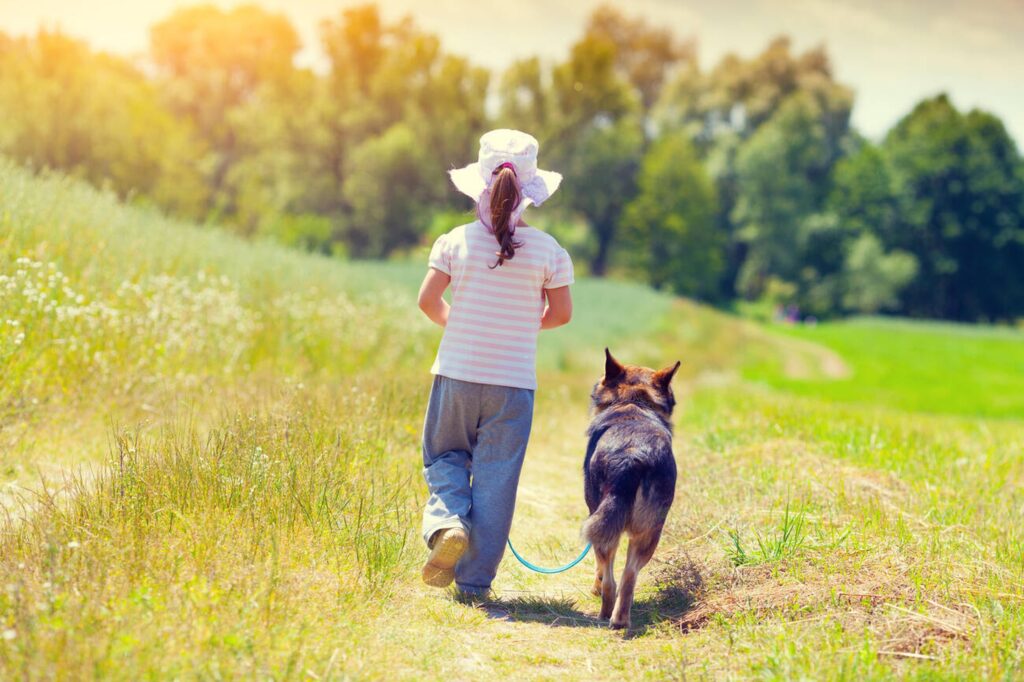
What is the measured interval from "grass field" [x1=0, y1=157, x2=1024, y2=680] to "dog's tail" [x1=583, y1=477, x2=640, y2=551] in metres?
0.50

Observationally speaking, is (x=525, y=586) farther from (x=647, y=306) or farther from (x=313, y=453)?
(x=647, y=306)

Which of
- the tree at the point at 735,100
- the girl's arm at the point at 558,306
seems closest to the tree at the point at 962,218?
the tree at the point at 735,100

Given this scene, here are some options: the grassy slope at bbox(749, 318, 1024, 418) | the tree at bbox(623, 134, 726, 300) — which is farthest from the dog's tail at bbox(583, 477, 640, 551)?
the tree at bbox(623, 134, 726, 300)

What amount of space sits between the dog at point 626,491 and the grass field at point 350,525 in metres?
0.27

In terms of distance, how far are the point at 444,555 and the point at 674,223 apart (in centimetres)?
5198

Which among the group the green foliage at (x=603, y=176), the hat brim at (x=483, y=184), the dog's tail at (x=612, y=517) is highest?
the green foliage at (x=603, y=176)

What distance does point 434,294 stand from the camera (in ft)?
16.6

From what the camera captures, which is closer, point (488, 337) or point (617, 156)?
point (488, 337)

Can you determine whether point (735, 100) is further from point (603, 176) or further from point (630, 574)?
point (630, 574)

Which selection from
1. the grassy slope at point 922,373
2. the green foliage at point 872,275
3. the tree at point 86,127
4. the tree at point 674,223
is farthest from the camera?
the green foliage at point 872,275

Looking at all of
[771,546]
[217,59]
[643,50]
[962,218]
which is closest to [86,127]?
[771,546]

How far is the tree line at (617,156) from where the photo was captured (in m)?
48.8

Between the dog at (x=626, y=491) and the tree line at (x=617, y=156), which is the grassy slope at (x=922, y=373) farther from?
the dog at (x=626, y=491)

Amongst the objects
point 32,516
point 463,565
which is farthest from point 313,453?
point 32,516
